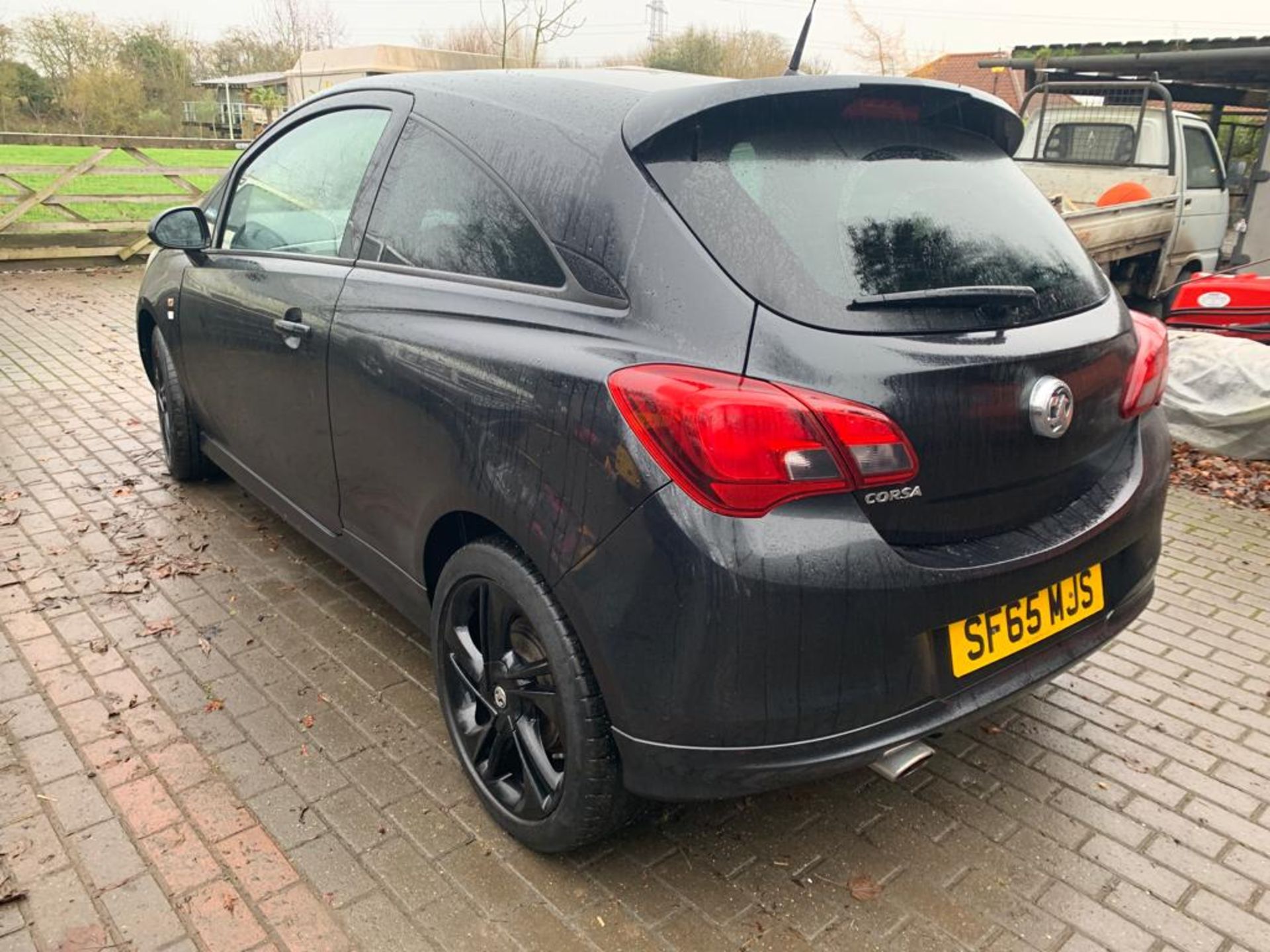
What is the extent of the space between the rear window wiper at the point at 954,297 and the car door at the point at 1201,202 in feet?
24.5

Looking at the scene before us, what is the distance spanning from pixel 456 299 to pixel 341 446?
70cm

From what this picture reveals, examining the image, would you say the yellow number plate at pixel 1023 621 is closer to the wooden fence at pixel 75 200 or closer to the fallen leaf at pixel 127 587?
the fallen leaf at pixel 127 587

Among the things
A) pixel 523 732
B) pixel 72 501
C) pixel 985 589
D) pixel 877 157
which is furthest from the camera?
pixel 72 501

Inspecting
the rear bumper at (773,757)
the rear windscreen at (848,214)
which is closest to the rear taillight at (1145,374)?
the rear windscreen at (848,214)

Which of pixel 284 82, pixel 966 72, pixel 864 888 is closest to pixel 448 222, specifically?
pixel 864 888

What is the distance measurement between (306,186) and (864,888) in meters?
2.73

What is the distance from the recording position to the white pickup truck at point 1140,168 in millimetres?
8172

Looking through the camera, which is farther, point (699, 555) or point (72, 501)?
point (72, 501)

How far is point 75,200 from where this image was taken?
10930 millimetres

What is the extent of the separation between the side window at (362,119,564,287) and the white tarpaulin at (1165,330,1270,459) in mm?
4547

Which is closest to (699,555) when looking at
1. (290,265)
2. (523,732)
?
(523,732)

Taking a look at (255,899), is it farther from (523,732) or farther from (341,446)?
(341,446)

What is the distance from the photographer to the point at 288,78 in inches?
1334

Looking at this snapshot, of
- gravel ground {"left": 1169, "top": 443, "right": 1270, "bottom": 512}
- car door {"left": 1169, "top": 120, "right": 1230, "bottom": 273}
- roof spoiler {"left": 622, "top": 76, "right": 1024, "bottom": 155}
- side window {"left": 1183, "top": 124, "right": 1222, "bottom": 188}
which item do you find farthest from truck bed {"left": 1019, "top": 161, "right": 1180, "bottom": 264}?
roof spoiler {"left": 622, "top": 76, "right": 1024, "bottom": 155}
